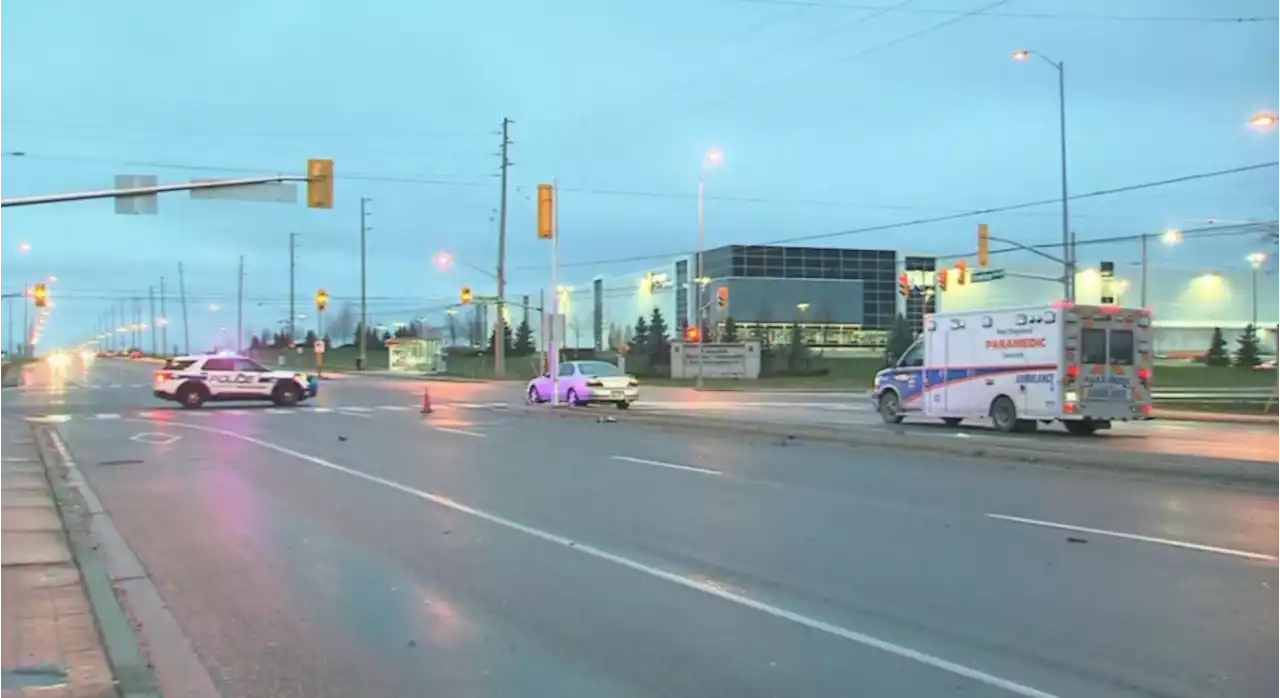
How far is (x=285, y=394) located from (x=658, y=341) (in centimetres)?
5404

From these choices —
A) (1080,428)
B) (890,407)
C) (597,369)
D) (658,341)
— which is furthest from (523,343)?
(1080,428)

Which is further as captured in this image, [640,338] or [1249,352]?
[640,338]

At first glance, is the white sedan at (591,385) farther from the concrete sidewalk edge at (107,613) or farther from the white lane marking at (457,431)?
the concrete sidewalk edge at (107,613)

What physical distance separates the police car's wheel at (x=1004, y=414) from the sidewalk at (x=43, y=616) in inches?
735

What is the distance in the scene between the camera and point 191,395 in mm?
34312

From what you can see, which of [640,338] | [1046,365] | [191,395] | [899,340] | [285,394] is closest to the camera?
[1046,365]

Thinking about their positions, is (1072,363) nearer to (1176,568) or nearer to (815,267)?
(1176,568)

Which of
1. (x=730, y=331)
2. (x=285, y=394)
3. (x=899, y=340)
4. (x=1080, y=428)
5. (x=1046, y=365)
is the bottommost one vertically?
(x=1080, y=428)

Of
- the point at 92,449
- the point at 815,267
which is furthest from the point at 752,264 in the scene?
the point at 92,449

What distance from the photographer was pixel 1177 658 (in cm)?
621

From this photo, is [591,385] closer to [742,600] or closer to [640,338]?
[742,600]

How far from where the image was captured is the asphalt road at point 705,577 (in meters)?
6.10

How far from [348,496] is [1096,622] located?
885 cm

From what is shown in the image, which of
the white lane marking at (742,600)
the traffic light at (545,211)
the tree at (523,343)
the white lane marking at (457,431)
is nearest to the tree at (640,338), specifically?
the tree at (523,343)
